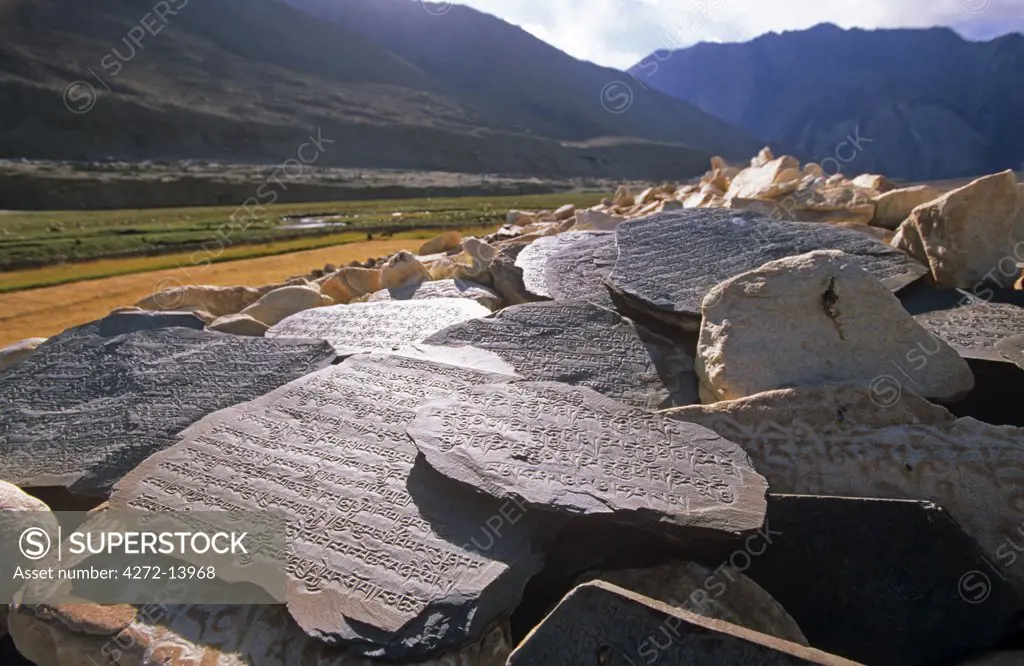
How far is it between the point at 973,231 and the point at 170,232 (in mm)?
13479

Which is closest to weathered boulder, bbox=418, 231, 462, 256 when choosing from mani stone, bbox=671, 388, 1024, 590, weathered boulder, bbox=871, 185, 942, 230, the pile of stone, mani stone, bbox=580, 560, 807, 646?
the pile of stone

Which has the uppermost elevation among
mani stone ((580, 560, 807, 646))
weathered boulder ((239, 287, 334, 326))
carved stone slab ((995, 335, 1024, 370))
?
carved stone slab ((995, 335, 1024, 370))

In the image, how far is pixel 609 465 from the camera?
233 cm

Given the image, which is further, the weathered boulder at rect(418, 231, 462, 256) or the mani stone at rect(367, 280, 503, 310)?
the weathered boulder at rect(418, 231, 462, 256)

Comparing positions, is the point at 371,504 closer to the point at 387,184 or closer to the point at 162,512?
the point at 162,512

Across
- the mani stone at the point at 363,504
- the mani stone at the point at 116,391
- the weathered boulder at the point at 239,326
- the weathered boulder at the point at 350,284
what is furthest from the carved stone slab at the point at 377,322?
the weathered boulder at the point at 350,284

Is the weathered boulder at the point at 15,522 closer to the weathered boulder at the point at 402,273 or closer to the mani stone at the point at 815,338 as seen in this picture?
the mani stone at the point at 815,338

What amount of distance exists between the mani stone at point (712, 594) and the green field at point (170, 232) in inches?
336

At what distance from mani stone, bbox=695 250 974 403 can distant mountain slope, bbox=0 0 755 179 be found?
3571 centimetres

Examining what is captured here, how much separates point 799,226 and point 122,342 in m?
4.54

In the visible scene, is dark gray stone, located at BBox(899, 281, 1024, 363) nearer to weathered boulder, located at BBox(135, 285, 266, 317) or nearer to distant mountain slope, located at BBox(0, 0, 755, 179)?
weathered boulder, located at BBox(135, 285, 266, 317)

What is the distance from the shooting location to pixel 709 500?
216 cm

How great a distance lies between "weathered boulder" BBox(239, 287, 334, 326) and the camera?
16.3ft

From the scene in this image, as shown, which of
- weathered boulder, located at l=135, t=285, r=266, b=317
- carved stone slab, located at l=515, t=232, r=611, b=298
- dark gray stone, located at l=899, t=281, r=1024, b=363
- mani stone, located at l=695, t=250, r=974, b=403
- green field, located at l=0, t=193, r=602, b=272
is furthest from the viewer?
green field, located at l=0, t=193, r=602, b=272
